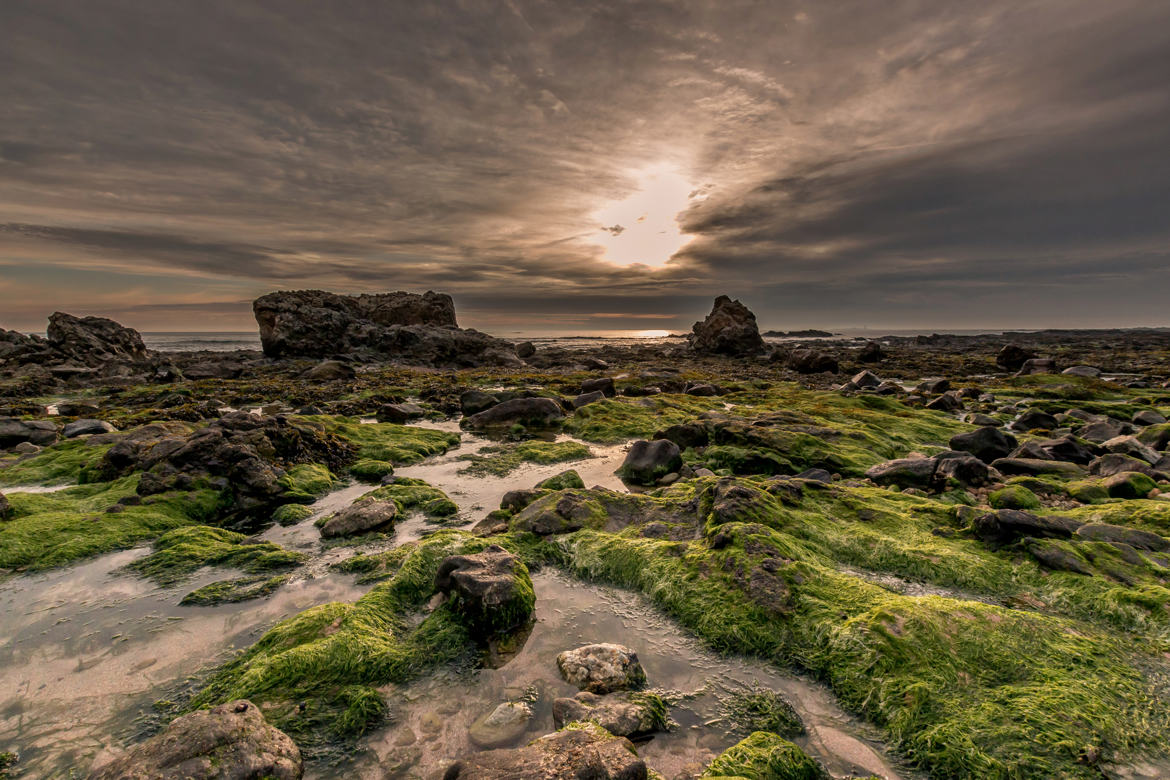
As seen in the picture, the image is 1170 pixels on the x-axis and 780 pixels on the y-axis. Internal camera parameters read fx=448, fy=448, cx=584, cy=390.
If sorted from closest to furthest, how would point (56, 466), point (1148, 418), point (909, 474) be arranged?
point (909, 474), point (56, 466), point (1148, 418)

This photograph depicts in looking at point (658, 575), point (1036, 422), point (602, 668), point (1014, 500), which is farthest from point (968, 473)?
point (1036, 422)

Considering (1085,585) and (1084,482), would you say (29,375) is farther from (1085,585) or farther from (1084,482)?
(1084,482)

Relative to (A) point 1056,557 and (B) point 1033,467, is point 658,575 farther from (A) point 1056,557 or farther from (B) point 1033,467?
(B) point 1033,467

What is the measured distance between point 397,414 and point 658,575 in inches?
547

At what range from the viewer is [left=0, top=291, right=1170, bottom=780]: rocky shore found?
3457 millimetres

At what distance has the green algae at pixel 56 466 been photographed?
9.68 m

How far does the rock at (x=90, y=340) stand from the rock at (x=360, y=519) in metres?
40.8

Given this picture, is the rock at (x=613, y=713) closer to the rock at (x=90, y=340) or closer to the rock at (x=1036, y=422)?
the rock at (x=1036, y=422)

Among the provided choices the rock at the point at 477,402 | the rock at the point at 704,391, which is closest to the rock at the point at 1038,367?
the rock at the point at 704,391

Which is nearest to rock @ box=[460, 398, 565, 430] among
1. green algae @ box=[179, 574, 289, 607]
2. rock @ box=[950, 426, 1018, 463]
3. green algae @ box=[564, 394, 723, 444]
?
green algae @ box=[564, 394, 723, 444]

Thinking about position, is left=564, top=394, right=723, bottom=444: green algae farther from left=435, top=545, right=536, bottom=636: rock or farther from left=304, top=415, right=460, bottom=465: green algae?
left=435, top=545, right=536, bottom=636: rock

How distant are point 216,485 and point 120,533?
5.40 ft

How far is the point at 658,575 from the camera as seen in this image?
6.05m

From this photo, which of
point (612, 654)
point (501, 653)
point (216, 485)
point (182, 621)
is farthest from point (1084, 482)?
point (216, 485)
